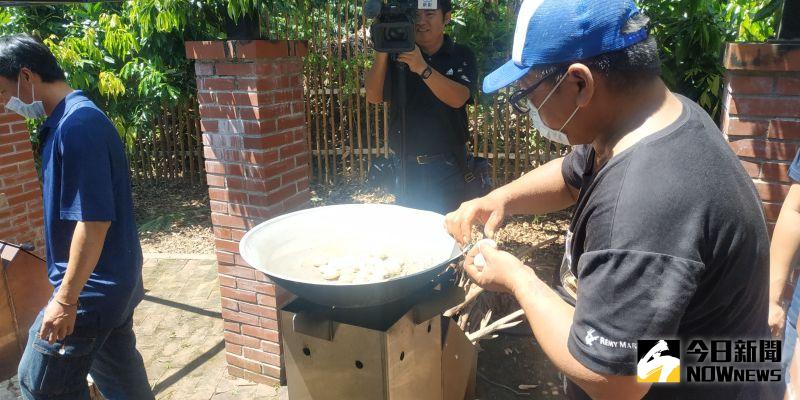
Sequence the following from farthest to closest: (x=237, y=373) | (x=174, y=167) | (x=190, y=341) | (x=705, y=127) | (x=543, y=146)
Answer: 1. (x=174, y=167)
2. (x=543, y=146)
3. (x=190, y=341)
4. (x=237, y=373)
5. (x=705, y=127)

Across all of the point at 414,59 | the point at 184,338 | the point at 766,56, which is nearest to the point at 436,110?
the point at 414,59

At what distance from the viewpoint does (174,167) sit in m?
8.09

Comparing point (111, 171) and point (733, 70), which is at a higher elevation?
point (733, 70)

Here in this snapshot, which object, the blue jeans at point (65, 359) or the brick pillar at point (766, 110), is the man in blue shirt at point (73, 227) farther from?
the brick pillar at point (766, 110)

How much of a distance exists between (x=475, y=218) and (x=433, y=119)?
1550 millimetres

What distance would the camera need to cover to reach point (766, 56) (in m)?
2.46

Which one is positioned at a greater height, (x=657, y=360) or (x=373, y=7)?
(x=373, y=7)

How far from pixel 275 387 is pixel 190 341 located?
102 cm

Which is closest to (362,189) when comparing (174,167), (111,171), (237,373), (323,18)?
(323,18)

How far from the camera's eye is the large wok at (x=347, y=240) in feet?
5.69

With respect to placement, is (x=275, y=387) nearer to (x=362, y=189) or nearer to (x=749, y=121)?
(x=749, y=121)

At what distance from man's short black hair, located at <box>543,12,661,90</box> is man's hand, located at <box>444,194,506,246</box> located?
30.4 inches

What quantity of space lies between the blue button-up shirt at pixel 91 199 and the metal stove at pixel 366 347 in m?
0.78

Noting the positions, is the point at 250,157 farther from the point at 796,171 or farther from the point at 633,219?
the point at 796,171
